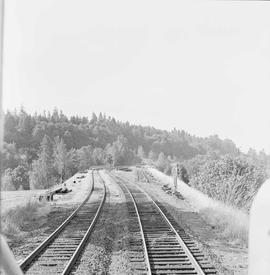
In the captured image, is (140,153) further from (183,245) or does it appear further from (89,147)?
(183,245)

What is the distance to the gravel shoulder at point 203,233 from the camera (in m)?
2.03

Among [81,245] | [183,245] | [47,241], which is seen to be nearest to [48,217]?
[47,241]

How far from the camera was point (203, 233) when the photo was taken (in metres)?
2.16

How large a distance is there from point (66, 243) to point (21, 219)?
27 centimetres

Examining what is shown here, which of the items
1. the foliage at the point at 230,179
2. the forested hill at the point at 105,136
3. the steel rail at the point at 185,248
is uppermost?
the forested hill at the point at 105,136

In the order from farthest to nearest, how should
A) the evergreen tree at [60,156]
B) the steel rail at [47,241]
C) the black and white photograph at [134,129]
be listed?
the evergreen tree at [60,156] < the black and white photograph at [134,129] < the steel rail at [47,241]

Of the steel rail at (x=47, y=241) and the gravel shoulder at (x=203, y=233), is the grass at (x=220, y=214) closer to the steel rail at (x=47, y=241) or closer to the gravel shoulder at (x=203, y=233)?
the gravel shoulder at (x=203, y=233)

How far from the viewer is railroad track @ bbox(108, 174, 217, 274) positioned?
76.9 inches

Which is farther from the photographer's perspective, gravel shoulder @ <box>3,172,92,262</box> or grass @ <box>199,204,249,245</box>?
grass @ <box>199,204,249,245</box>

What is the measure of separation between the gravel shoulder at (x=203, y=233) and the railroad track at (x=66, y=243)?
11.2 inches

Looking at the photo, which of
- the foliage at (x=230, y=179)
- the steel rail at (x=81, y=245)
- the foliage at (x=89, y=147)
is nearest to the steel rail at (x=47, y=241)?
the steel rail at (x=81, y=245)

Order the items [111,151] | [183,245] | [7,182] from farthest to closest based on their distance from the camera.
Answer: [111,151], [183,245], [7,182]

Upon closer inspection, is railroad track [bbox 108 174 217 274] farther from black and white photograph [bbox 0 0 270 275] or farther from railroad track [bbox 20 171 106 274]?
railroad track [bbox 20 171 106 274]

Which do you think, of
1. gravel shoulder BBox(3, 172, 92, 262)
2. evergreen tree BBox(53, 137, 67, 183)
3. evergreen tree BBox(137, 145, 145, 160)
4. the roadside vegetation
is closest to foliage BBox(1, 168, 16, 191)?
the roadside vegetation
